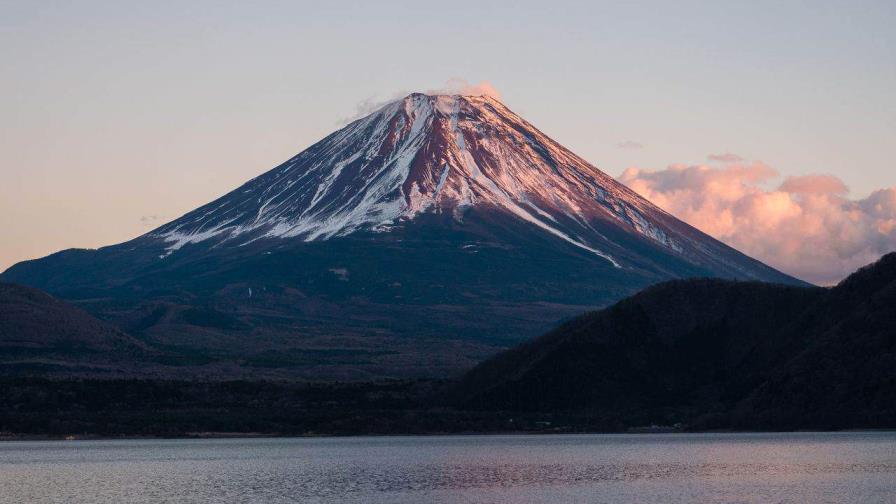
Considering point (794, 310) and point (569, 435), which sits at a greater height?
point (794, 310)

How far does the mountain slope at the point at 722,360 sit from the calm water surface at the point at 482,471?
11.5ft

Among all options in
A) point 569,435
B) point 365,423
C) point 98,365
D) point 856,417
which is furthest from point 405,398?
point 98,365

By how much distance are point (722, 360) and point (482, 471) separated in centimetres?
4481

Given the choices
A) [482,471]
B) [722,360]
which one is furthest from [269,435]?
[482,471]

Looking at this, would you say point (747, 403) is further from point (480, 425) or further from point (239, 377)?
point (239, 377)

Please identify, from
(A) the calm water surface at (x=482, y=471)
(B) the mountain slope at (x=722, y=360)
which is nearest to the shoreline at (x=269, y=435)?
(A) the calm water surface at (x=482, y=471)

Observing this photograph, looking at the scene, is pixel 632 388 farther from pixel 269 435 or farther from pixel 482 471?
pixel 482 471

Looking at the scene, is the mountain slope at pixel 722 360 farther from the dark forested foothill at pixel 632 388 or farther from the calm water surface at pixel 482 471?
the calm water surface at pixel 482 471

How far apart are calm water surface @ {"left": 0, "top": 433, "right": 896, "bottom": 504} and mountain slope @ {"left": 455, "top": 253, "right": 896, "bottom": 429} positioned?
11.5 feet

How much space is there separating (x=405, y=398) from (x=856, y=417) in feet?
169

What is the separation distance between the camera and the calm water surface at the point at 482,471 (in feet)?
231

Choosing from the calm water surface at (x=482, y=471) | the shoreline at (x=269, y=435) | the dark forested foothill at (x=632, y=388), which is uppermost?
the dark forested foothill at (x=632, y=388)

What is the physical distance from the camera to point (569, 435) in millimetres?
121188

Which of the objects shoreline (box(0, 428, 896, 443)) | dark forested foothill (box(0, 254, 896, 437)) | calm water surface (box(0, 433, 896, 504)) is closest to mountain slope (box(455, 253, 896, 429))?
dark forested foothill (box(0, 254, 896, 437))
